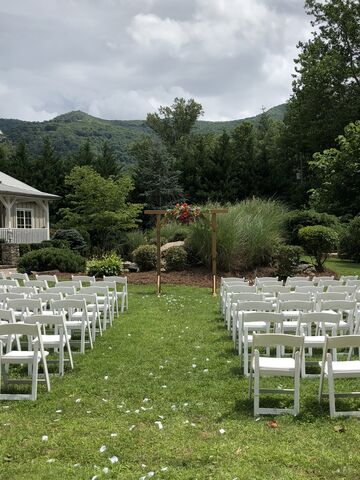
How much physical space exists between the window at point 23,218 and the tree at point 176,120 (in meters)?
31.8

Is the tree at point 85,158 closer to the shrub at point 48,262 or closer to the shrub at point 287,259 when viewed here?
the shrub at point 48,262

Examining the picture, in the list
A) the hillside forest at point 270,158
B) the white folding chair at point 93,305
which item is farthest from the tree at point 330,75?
the white folding chair at point 93,305

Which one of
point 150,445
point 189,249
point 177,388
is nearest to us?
point 150,445

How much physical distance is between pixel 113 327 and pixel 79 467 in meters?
5.88

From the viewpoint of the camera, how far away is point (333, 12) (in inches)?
1439

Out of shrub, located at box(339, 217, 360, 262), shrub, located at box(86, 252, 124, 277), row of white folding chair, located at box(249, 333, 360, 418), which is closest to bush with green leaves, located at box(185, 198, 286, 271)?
shrub, located at box(86, 252, 124, 277)

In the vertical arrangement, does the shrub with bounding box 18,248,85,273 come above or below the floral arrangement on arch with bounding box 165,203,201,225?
below

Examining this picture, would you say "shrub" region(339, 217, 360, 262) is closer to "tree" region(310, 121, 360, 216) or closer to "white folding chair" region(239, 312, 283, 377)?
"tree" region(310, 121, 360, 216)

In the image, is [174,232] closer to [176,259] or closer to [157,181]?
[176,259]

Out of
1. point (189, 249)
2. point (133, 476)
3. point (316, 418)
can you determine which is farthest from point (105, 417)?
point (189, 249)

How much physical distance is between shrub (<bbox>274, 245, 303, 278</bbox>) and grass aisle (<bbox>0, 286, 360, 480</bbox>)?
10.2 metres

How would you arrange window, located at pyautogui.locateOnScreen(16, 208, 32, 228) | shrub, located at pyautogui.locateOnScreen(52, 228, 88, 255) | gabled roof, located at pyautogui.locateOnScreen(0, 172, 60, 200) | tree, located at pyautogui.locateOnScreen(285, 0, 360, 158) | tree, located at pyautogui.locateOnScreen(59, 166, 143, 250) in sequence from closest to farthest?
1. shrub, located at pyautogui.locateOnScreen(52, 228, 88, 255)
2. gabled roof, located at pyautogui.locateOnScreen(0, 172, 60, 200)
3. tree, located at pyautogui.locateOnScreen(59, 166, 143, 250)
4. window, located at pyautogui.locateOnScreen(16, 208, 32, 228)
5. tree, located at pyautogui.locateOnScreen(285, 0, 360, 158)

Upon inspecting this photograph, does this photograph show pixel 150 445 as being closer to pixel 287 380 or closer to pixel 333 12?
pixel 287 380

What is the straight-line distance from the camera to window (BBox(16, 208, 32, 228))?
1197 inches
